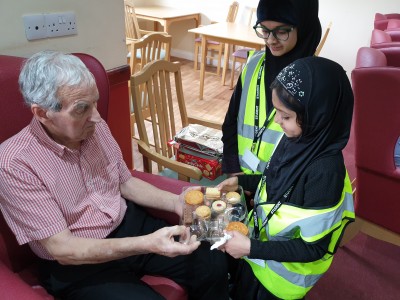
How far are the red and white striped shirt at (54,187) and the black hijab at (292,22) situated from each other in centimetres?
69

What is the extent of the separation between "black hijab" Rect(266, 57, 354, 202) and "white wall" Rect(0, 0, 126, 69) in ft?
3.14

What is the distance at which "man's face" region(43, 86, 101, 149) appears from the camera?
0.96 m

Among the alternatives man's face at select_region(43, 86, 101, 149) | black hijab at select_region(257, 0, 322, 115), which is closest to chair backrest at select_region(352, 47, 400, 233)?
black hijab at select_region(257, 0, 322, 115)

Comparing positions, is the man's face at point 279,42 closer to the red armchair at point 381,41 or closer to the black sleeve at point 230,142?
the black sleeve at point 230,142

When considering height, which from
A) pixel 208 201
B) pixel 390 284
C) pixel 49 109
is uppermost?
pixel 49 109

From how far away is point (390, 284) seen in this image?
Result: 1770 millimetres

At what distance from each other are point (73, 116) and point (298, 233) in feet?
2.49

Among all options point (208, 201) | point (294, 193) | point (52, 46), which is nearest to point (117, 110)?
point (52, 46)

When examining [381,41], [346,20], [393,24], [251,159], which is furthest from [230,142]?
[346,20]

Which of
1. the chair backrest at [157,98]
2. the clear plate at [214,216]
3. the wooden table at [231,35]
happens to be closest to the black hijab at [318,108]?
the clear plate at [214,216]

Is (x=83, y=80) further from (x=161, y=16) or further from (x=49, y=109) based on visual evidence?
(x=161, y=16)

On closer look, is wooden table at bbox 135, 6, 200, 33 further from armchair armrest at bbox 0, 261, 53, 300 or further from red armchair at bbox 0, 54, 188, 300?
armchair armrest at bbox 0, 261, 53, 300

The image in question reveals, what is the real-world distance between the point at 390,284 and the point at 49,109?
182 cm

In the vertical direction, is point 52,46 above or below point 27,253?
above
